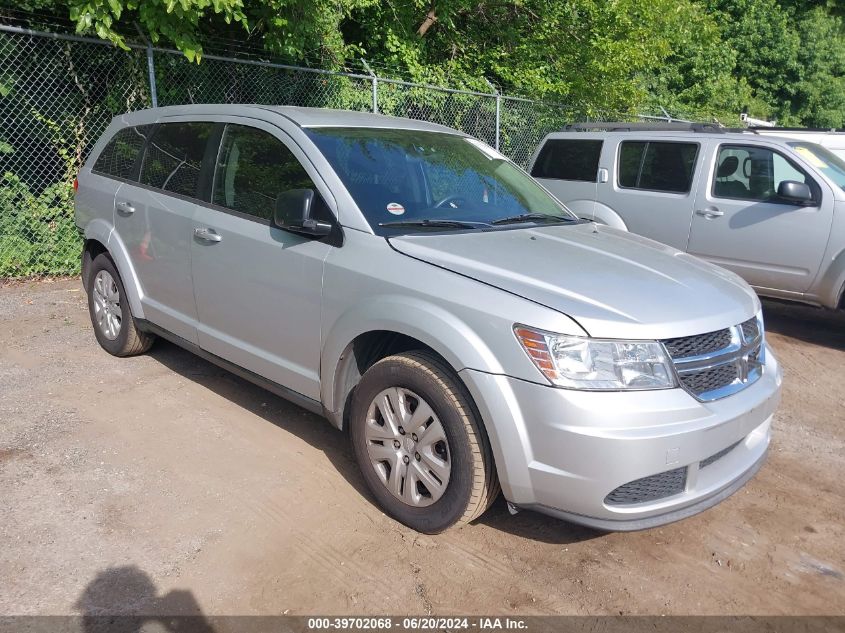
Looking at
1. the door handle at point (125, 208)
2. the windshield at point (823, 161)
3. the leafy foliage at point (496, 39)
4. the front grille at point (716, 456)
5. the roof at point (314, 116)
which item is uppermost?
the leafy foliage at point (496, 39)

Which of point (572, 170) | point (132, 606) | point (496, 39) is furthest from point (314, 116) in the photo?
point (496, 39)

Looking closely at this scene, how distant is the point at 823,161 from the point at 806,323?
164 cm

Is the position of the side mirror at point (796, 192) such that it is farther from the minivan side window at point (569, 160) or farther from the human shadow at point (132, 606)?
the human shadow at point (132, 606)

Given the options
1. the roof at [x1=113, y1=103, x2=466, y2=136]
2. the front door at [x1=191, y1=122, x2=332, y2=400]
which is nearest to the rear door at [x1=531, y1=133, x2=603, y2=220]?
the roof at [x1=113, y1=103, x2=466, y2=136]

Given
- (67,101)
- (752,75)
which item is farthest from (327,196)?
(752,75)

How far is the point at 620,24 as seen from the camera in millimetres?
12461

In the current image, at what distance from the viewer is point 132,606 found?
273cm

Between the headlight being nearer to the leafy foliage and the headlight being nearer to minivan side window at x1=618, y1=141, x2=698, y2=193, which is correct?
the leafy foliage

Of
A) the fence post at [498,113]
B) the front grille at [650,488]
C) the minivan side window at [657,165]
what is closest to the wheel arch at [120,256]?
the front grille at [650,488]

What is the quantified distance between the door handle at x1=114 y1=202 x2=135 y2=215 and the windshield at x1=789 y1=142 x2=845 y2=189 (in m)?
5.93

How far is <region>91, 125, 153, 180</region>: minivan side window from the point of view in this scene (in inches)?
198

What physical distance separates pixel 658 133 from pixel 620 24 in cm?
581

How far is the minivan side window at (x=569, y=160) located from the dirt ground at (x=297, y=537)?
4.19 meters

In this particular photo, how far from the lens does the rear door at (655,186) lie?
7344mm
